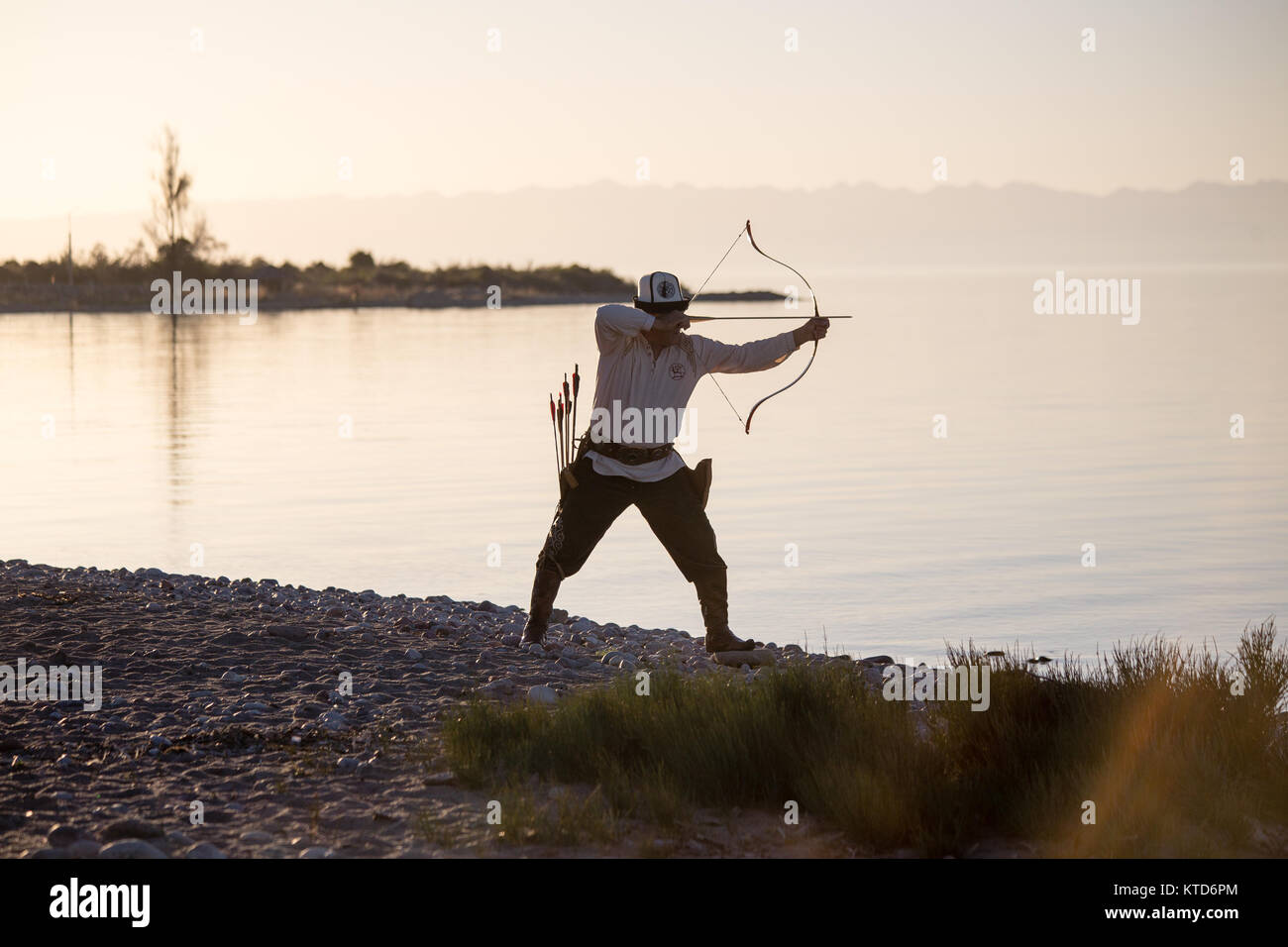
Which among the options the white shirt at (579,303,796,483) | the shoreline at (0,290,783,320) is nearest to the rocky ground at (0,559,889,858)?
the white shirt at (579,303,796,483)

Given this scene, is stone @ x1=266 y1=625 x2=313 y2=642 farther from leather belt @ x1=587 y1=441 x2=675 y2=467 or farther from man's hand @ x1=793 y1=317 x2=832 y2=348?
man's hand @ x1=793 y1=317 x2=832 y2=348

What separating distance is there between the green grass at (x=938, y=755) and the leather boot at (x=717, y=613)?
184 centimetres

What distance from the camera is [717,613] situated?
910 centimetres

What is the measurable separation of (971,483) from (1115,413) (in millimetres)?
8563

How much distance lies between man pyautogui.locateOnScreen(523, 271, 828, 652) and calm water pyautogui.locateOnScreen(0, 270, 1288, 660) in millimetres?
2232

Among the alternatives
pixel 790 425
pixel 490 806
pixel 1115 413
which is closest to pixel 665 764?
pixel 490 806

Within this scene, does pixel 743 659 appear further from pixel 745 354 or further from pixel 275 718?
pixel 275 718

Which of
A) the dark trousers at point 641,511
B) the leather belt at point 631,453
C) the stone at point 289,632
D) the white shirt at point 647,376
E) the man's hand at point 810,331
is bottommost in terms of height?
the stone at point 289,632

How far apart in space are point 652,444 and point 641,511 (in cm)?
40

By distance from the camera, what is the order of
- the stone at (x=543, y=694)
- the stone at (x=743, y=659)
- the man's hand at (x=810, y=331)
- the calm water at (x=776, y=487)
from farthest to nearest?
the calm water at (x=776, y=487), the stone at (x=743, y=659), the man's hand at (x=810, y=331), the stone at (x=543, y=694)

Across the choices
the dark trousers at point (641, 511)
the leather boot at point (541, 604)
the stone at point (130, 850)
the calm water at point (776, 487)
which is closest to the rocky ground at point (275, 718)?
the stone at point (130, 850)

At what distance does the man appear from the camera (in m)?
8.80

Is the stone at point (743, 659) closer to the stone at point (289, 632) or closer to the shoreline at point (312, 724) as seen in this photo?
the shoreline at point (312, 724)

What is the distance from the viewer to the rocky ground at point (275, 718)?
5805 mm
